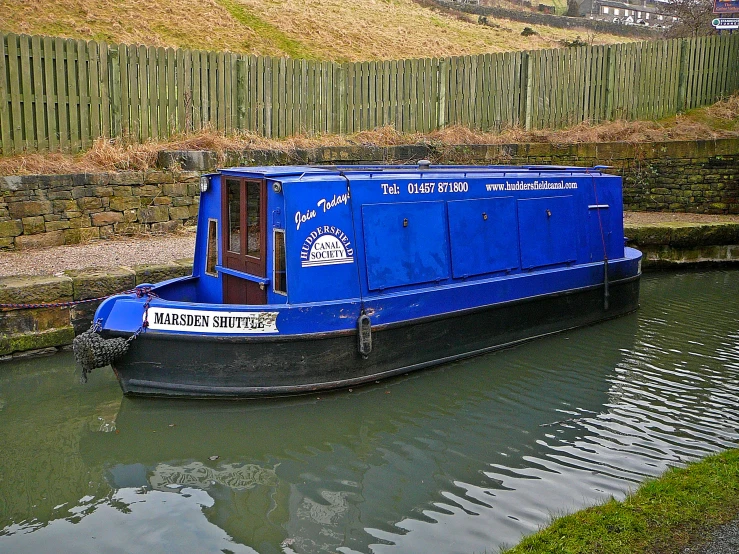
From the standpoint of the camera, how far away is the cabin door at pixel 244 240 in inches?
295

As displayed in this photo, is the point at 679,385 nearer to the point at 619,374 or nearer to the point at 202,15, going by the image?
the point at 619,374

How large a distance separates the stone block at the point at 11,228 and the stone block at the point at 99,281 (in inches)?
75.6

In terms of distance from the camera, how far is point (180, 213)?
12.0 meters

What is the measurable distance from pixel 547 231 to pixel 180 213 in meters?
5.76

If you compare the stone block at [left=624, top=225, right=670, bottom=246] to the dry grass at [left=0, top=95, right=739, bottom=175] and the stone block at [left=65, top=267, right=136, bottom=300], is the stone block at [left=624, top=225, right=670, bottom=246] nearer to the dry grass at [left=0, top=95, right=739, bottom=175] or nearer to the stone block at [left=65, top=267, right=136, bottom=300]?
the dry grass at [left=0, top=95, right=739, bottom=175]

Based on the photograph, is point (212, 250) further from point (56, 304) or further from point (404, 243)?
point (404, 243)

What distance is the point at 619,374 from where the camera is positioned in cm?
815

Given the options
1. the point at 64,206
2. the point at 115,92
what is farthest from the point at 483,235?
the point at 115,92

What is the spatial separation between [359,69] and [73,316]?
913 centimetres

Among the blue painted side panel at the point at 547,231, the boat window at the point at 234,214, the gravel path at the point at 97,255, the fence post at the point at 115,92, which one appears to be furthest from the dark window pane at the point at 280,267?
the fence post at the point at 115,92

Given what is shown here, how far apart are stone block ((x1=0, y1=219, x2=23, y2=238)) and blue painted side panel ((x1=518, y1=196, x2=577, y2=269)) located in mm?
6542

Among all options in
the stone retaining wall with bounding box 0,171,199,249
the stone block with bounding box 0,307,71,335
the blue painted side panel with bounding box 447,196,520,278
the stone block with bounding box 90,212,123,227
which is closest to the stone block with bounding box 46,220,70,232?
the stone retaining wall with bounding box 0,171,199,249

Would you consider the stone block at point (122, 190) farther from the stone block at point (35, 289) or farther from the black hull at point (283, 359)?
the black hull at point (283, 359)

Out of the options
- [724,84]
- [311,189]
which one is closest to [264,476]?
[311,189]
